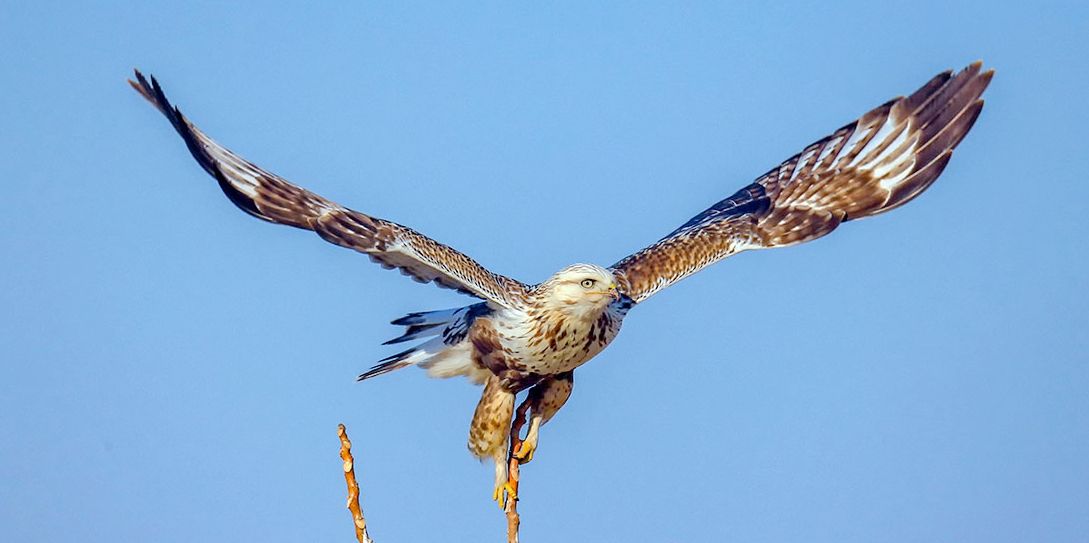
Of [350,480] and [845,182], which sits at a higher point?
[845,182]

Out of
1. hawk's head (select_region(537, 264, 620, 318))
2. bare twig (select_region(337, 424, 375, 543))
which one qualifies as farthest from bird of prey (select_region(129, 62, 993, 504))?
bare twig (select_region(337, 424, 375, 543))

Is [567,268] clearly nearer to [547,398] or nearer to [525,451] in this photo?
[547,398]

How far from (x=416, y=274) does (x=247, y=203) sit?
127 cm

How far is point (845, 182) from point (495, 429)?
4337 millimetres

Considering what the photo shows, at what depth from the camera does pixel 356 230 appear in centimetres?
991

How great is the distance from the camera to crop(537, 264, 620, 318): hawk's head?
980 cm

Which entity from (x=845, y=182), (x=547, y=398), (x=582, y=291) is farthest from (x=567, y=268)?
(x=845, y=182)

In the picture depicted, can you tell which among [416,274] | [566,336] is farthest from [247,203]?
[566,336]

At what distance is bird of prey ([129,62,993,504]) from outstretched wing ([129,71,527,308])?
1 centimetres

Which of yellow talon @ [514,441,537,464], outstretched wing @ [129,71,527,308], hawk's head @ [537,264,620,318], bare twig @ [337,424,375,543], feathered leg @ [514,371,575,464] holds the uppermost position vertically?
outstretched wing @ [129,71,527,308]

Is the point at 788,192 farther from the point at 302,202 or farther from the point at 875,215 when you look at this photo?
the point at 302,202

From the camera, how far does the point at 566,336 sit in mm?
9969

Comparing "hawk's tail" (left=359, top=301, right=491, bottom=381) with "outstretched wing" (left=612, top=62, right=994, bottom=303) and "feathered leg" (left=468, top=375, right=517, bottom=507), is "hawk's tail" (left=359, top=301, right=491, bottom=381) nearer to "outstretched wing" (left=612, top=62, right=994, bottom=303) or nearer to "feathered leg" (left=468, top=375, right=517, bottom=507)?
"feathered leg" (left=468, top=375, right=517, bottom=507)

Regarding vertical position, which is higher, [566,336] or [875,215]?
[875,215]
